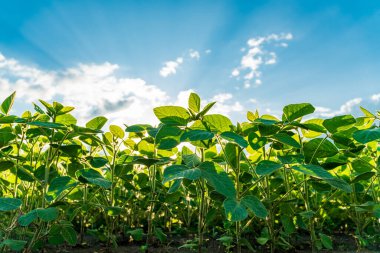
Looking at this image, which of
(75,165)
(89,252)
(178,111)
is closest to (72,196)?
(75,165)

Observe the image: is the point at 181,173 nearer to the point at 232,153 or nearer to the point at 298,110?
the point at 232,153

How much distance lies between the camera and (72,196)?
177cm

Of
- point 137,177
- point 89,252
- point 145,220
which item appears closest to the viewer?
point 89,252

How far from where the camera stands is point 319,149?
57.6 inches

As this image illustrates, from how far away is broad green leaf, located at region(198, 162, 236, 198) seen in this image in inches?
43.4

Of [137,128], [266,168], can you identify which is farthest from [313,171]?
[137,128]

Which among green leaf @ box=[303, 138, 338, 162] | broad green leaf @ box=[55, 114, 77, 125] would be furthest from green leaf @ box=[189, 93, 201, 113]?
broad green leaf @ box=[55, 114, 77, 125]

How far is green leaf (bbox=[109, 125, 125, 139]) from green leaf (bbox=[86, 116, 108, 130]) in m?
0.07

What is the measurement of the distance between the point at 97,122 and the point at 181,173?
2.30 feet

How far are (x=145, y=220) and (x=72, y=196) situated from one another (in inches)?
37.7

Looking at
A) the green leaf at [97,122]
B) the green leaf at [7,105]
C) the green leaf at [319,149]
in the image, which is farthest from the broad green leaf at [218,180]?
the green leaf at [7,105]

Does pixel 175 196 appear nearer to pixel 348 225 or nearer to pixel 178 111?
pixel 178 111

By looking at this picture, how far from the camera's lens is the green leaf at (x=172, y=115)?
1282 millimetres

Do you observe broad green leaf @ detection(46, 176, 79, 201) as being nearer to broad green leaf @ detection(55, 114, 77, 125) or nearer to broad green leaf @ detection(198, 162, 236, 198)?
broad green leaf @ detection(55, 114, 77, 125)
